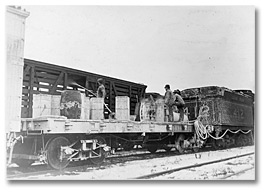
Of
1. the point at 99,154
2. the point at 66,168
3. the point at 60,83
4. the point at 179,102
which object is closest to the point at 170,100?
the point at 179,102

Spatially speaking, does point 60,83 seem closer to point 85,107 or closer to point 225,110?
point 85,107

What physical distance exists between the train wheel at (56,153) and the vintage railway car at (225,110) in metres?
2.70

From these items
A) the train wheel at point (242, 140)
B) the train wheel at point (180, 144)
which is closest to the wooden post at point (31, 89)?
the train wheel at point (180, 144)

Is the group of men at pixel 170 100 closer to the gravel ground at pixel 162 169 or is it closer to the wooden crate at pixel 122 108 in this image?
the wooden crate at pixel 122 108

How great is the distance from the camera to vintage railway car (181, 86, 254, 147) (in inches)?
258

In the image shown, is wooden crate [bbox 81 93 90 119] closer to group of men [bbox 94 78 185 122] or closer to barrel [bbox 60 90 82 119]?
barrel [bbox 60 90 82 119]

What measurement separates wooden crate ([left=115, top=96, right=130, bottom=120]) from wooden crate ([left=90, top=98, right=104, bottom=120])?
Answer: 0.38 meters

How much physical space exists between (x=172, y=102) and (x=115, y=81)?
142cm

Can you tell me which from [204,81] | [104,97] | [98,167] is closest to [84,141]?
[98,167]

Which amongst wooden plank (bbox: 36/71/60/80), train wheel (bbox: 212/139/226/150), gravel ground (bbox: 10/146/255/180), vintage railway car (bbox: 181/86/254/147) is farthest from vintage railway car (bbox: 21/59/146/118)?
train wheel (bbox: 212/139/226/150)

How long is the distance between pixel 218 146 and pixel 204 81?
1.73 m

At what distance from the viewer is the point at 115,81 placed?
6258 millimetres

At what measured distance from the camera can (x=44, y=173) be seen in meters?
5.36
